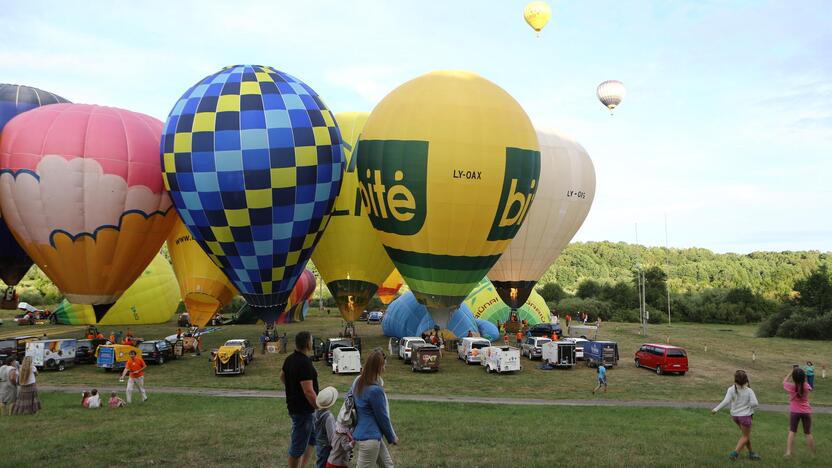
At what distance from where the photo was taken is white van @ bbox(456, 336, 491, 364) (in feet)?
86.4

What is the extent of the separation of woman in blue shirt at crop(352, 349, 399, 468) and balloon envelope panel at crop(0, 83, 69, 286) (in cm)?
2770

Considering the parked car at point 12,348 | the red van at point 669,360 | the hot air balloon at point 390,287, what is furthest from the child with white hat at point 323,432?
the hot air balloon at point 390,287

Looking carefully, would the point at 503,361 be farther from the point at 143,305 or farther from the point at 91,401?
the point at 143,305

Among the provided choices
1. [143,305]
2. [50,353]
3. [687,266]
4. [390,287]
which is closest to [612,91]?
[390,287]

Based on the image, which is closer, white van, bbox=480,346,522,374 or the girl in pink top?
the girl in pink top

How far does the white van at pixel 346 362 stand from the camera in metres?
23.4

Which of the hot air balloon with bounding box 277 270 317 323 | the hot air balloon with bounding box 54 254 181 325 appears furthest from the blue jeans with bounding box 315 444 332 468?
the hot air balloon with bounding box 54 254 181 325

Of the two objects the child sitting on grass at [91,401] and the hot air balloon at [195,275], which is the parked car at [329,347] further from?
the child sitting on grass at [91,401]

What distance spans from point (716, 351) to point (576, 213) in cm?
1015

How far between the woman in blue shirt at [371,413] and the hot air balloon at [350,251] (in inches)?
830

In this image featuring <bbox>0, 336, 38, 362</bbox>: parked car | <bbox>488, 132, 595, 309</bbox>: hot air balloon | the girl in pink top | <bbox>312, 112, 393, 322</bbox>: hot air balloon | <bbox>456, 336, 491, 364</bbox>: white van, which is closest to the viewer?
the girl in pink top

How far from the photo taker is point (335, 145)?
2542 cm

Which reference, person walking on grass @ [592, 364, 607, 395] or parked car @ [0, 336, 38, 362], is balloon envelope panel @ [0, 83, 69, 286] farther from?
person walking on grass @ [592, 364, 607, 395]

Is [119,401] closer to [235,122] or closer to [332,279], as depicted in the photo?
[235,122]
